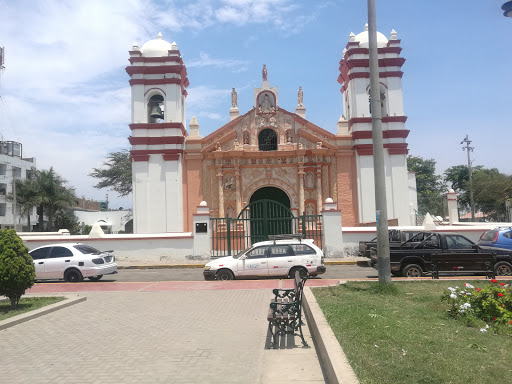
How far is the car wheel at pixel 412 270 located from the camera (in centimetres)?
1319

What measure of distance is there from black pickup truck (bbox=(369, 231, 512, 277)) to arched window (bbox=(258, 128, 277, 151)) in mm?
14742

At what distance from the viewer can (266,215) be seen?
21.2m

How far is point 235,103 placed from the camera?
29.3 metres

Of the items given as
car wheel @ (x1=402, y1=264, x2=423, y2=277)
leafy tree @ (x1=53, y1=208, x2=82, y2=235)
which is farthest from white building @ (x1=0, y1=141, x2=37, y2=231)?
car wheel @ (x1=402, y1=264, x2=423, y2=277)

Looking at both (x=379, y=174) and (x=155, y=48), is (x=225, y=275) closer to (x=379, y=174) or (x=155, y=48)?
(x=379, y=174)

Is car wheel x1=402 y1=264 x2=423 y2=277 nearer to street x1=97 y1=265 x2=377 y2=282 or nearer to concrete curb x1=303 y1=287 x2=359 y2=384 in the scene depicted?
street x1=97 y1=265 x2=377 y2=282

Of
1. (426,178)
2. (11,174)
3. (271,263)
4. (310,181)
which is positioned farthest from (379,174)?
(426,178)

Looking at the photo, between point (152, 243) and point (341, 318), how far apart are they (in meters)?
15.3

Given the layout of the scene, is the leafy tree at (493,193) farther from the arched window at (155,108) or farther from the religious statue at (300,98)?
the arched window at (155,108)

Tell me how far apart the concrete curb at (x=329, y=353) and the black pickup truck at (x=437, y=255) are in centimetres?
638

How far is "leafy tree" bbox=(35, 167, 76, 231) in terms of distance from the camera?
40406 millimetres

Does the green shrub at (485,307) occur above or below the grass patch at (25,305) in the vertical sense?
above

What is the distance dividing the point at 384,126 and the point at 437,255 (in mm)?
16842

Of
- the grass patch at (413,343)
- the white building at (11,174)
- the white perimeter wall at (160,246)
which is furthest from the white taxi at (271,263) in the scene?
the white building at (11,174)
